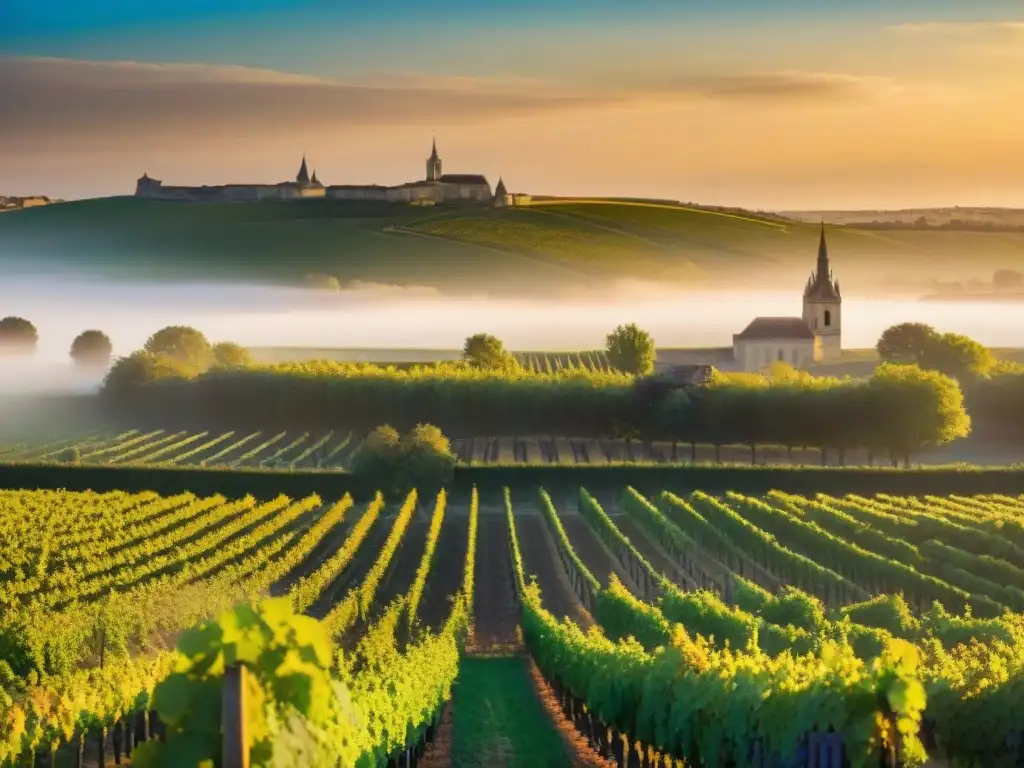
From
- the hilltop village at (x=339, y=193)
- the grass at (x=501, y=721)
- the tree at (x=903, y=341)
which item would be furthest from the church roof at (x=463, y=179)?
the grass at (x=501, y=721)

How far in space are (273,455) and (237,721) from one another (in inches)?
2678

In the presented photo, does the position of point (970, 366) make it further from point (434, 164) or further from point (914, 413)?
point (434, 164)

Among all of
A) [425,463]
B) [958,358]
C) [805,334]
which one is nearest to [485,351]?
[805,334]

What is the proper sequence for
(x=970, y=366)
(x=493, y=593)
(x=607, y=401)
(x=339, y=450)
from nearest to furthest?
(x=493, y=593)
(x=339, y=450)
(x=607, y=401)
(x=970, y=366)

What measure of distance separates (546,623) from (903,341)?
272 ft

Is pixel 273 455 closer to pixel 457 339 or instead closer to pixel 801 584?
pixel 801 584

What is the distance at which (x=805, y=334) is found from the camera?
378ft

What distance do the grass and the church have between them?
85.0m

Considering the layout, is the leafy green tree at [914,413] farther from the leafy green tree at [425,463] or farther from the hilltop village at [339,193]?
the hilltop village at [339,193]

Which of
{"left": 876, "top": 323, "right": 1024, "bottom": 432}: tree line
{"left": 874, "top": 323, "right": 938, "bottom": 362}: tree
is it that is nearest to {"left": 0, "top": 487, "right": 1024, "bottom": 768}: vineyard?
{"left": 876, "top": 323, "right": 1024, "bottom": 432}: tree line

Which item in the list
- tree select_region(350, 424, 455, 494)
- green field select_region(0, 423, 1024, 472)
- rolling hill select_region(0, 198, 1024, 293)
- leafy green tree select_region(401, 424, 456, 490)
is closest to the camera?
tree select_region(350, 424, 455, 494)

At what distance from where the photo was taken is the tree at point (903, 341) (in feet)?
347

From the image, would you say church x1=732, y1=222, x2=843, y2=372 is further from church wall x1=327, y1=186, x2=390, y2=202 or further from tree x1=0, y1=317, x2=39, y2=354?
tree x1=0, y1=317, x2=39, y2=354

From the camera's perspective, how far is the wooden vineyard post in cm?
766
